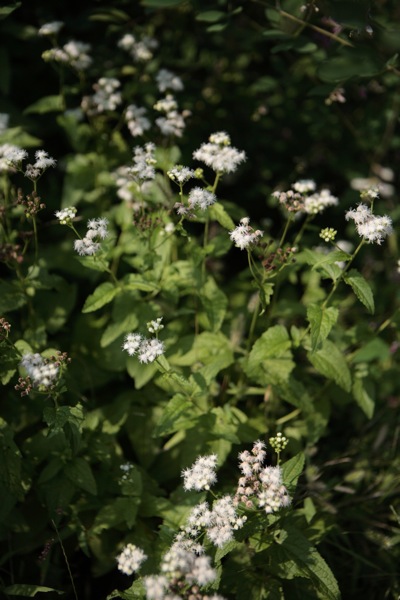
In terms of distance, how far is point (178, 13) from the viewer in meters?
5.96

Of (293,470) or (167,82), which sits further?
(167,82)

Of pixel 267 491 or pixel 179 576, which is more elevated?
pixel 267 491

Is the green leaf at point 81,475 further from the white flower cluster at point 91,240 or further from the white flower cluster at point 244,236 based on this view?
the white flower cluster at point 244,236

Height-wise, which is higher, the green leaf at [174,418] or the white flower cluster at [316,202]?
the white flower cluster at [316,202]

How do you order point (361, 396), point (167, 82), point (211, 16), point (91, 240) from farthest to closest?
point (167, 82) → point (211, 16) → point (361, 396) → point (91, 240)

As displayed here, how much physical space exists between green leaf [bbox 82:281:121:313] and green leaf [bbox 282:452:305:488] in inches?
63.0

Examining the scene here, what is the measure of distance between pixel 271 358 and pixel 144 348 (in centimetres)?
113

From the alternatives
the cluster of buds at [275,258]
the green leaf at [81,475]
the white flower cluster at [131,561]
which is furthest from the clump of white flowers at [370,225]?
the green leaf at [81,475]

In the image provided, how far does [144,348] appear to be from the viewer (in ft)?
10.8

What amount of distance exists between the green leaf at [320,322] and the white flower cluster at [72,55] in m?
3.08

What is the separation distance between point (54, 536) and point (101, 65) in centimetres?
433

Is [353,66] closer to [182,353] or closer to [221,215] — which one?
[221,215]

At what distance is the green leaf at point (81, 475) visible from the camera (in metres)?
3.57

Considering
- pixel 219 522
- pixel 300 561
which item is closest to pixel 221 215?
pixel 219 522
